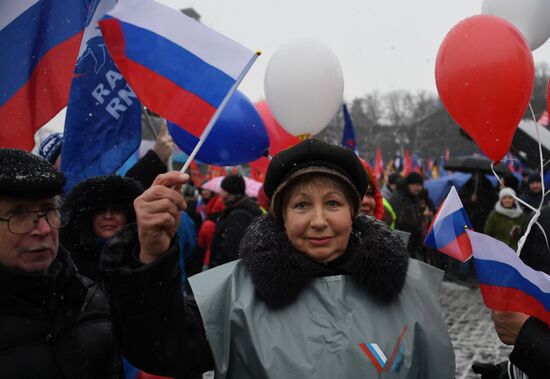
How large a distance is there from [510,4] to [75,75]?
2.15 m

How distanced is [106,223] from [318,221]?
1461 mm

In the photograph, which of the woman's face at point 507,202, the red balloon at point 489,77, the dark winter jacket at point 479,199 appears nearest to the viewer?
the red balloon at point 489,77

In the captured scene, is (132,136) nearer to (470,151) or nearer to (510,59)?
(510,59)

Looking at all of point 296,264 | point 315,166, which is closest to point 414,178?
point 315,166

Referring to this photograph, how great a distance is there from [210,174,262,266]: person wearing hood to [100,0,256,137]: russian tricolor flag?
295 centimetres

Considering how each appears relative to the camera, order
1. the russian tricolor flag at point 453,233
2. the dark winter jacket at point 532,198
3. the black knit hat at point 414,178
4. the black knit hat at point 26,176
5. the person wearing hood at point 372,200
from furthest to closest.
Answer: the black knit hat at point 414,178, the dark winter jacket at point 532,198, the person wearing hood at point 372,200, the russian tricolor flag at point 453,233, the black knit hat at point 26,176

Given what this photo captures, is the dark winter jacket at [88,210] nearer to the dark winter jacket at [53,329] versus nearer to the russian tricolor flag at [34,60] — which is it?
the russian tricolor flag at [34,60]

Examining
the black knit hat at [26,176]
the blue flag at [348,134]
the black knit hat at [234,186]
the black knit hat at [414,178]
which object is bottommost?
the black knit hat at [414,178]

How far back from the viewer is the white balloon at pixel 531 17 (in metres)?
2.59

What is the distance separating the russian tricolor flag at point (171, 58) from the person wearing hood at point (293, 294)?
37cm

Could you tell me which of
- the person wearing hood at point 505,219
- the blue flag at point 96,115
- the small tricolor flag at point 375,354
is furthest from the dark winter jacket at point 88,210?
the person wearing hood at point 505,219

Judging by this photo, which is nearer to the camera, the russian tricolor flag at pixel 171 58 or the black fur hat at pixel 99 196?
the russian tricolor flag at pixel 171 58

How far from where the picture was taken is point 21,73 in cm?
266

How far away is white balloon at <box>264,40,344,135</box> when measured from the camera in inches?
122
